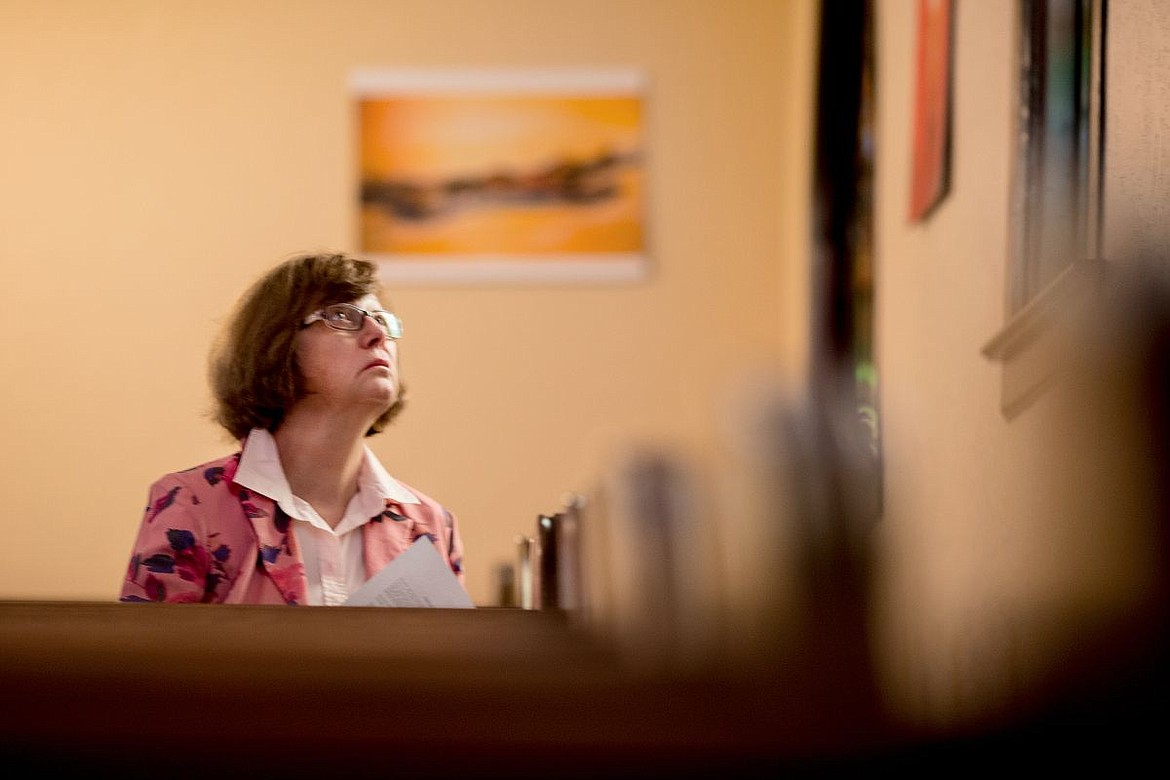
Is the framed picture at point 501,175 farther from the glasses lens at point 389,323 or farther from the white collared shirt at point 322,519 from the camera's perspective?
the white collared shirt at point 322,519

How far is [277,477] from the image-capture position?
63.0 inches

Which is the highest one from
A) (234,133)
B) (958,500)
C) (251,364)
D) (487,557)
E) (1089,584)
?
(234,133)

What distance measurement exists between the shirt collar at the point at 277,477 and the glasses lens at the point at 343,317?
0.15 meters

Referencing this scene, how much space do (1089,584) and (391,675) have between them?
171mm

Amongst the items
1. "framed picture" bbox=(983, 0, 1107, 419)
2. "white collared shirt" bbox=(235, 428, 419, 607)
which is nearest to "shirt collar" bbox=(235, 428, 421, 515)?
"white collared shirt" bbox=(235, 428, 419, 607)

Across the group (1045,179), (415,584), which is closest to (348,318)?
(415,584)

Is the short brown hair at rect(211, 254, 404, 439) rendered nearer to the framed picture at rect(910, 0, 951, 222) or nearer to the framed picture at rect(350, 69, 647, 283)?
the framed picture at rect(910, 0, 951, 222)

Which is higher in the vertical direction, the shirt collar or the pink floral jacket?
the shirt collar

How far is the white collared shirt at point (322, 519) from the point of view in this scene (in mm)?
1544

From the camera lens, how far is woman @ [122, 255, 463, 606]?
1.49 meters

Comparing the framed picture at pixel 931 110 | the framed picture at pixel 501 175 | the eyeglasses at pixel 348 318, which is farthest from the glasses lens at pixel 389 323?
the framed picture at pixel 501 175

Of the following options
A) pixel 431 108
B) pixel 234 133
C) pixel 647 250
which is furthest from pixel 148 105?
pixel 647 250

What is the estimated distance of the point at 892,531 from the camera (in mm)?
283

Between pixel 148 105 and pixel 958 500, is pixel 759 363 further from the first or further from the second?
pixel 148 105
